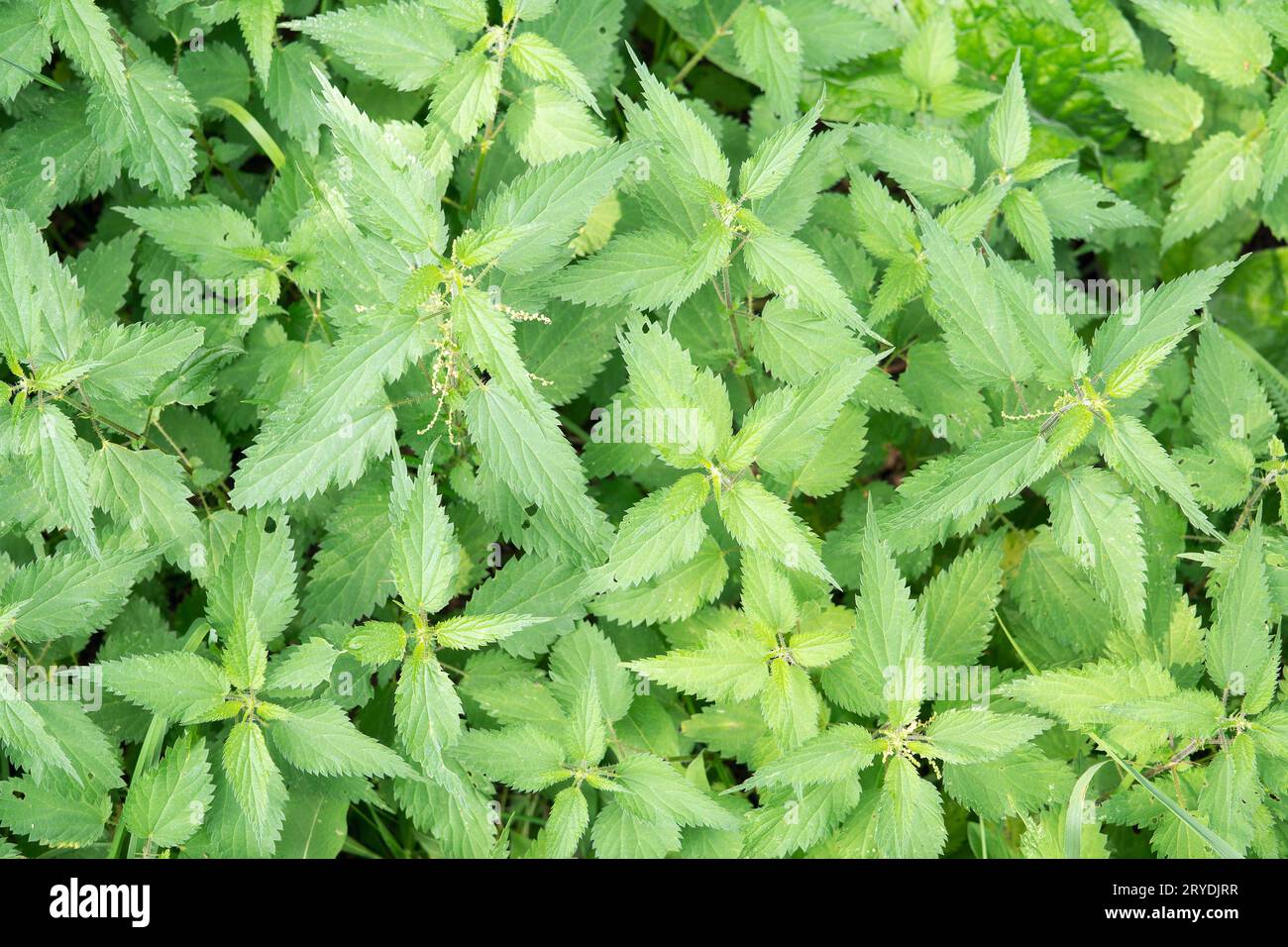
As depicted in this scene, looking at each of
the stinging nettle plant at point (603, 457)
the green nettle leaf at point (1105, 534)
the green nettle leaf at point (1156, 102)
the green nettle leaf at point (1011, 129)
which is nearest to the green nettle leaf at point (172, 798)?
the stinging nettle plant at point (603, 457)

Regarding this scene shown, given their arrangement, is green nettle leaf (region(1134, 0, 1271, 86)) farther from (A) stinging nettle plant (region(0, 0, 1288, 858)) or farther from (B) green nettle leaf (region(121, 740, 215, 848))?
(B) green nettle leaf (region(121, 740, 215, 848))

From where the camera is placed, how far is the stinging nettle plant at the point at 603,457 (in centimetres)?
305

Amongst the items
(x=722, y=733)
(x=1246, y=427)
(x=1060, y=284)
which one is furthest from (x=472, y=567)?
(x=1246, y=427)

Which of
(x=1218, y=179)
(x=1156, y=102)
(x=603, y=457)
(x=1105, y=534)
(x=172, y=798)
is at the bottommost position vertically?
(x=172, y=798)

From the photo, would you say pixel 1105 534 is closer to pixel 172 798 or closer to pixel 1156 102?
pixel 1156 102

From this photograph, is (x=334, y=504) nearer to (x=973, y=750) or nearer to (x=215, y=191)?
(x=215, y=191)

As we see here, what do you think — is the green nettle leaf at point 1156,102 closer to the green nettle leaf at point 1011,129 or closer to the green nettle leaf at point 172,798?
the green nettle leaf at point 1011,129

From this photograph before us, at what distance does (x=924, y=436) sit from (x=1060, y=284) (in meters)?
0.79

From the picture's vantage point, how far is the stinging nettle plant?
3.05 m

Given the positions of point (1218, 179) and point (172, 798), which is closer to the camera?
point (172, 798)

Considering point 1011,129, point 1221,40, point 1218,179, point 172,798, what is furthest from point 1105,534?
point 172,798

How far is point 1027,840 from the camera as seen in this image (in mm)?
3355

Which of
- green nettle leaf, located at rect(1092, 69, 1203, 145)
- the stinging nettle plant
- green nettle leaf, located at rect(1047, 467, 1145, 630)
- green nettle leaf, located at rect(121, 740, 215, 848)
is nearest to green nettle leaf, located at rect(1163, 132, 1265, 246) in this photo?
the stinging nettle plant

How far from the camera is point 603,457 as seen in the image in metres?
3.65
